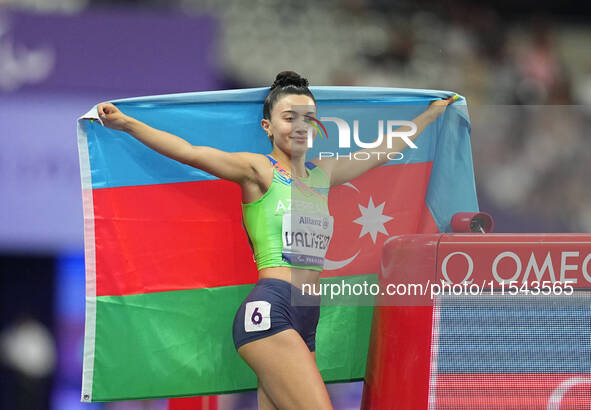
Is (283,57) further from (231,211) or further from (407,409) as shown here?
(407,409)

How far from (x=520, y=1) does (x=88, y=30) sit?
501 centimetres

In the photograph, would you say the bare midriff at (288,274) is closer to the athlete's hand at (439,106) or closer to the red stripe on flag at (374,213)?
the red stripe on flag at (374,213)

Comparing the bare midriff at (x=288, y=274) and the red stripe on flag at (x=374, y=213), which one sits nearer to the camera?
the bare midriff at (x=288, y=274)

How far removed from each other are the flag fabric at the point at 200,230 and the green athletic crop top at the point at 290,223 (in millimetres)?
247

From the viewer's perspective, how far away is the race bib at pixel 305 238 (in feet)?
9.82

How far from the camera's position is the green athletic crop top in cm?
301

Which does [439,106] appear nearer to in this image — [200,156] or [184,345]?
[200,156]

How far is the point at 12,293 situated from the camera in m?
5.48

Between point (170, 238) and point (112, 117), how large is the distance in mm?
600

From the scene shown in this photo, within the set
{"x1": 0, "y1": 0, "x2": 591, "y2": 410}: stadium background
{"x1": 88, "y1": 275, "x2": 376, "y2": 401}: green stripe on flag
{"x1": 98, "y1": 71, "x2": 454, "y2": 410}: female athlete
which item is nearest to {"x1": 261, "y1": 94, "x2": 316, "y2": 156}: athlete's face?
{"x1": 98, "y1": 71, "x2": 454, "y2": 410}: female athlete

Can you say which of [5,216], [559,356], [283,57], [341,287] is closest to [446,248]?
[559,356]

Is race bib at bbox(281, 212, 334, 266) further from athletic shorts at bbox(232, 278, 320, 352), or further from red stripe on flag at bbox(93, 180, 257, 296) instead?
red stripe on flag at bbox(93, 180, 257, 296)

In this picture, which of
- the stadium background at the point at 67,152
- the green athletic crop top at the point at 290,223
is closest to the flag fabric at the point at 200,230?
the green athletic crop top at the point at 290,223

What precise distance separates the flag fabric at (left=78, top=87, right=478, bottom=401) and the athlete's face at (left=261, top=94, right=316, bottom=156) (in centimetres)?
19
